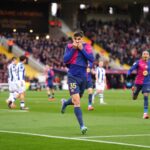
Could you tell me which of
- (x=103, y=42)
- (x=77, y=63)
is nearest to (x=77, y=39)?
(x=77, y=63)

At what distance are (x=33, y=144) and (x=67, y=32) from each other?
56.1 m

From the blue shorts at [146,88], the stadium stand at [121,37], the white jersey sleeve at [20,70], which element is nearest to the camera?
the blue shorts at [146,88]

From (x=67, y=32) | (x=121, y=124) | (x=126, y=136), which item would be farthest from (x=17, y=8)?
(x=126, y=136)

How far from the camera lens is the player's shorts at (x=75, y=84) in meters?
16.6

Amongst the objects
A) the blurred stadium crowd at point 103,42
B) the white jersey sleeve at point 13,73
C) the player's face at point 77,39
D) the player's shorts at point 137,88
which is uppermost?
the blurred stadium crowd at point 103,42

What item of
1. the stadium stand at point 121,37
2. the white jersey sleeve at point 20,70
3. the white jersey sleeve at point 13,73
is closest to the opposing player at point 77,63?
the white jersey sleeve at point 20,70

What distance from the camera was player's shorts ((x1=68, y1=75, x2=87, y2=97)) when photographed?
1662 cm

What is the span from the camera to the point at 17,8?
52.3m

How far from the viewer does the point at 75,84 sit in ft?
54.8

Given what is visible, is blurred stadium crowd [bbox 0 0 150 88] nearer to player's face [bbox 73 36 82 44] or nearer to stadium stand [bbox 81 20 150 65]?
stadium stand [bbox 81 20 150 65]

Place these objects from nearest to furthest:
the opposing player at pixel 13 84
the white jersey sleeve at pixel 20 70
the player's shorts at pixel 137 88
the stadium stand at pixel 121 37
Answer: the player's shorts at pixel 137 88, the white jersey sleeve at pixel 20 70, the opposing player at pixel 13 84, the stadium stand at pixel 121 37

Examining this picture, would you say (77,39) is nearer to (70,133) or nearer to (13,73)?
(70,133)

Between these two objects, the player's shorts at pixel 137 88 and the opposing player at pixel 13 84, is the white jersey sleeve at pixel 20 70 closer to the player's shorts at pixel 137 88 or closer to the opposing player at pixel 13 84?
the opposing player at pixel 13 84

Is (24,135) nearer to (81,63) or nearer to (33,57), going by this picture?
(81,63)
